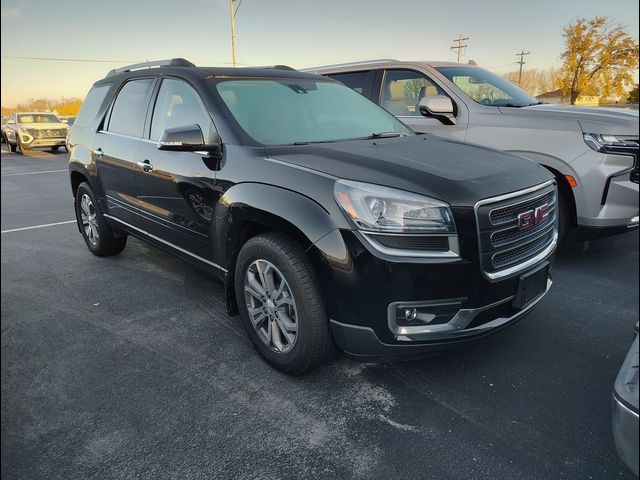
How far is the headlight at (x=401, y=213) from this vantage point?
2.28 meters

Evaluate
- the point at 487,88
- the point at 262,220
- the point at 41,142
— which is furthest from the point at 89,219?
the point at 41,142

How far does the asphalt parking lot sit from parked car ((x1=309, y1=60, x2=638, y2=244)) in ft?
2.67

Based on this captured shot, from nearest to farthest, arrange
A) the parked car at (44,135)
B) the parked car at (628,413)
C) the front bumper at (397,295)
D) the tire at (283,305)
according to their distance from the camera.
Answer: the parked car at (628,413) → the front bumper at (397,295) → the tire at (283,305) → the parked car at (44,135)

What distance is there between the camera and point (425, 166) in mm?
2568

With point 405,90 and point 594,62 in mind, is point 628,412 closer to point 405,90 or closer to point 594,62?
point 405,90

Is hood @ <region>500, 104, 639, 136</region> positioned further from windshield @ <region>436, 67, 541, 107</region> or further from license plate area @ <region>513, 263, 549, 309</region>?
license plate area @ <region>513, 263, 549, 309</region>

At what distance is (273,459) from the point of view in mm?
2133

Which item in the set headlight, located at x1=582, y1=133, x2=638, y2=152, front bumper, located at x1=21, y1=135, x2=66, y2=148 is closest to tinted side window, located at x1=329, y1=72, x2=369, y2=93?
headlight, located at x1=582, y1=133, x2=638, y2=152

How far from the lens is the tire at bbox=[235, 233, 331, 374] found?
2.49 metres

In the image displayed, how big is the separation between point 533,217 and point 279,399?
171cm

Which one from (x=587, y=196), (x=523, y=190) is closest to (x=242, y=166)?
(x=523, y=190)

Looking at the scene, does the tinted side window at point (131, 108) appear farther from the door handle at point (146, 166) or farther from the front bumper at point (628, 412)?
the front bumper at point (628, 412)

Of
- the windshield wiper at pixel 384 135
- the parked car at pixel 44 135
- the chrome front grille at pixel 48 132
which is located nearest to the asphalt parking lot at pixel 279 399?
the windshield wiper at pixel 384 135

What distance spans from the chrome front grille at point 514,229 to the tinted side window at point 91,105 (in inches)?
148
